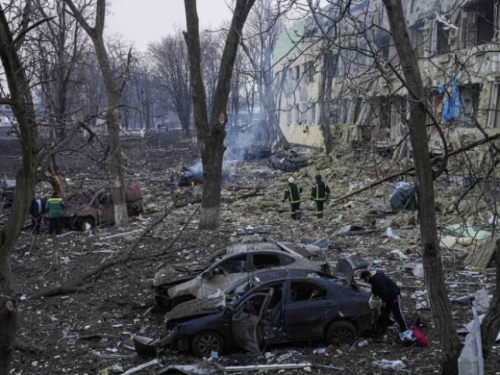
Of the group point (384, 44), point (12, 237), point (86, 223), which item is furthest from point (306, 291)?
point (86, 223)

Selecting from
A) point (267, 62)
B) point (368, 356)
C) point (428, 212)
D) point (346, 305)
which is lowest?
point (368, 356)

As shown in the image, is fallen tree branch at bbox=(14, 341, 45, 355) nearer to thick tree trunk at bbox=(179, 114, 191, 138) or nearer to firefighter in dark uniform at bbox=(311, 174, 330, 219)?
firefighter in dark uniform at bbox=(311, 174, 330, 219)

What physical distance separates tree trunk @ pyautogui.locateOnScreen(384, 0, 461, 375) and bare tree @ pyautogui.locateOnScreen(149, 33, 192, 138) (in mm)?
62905

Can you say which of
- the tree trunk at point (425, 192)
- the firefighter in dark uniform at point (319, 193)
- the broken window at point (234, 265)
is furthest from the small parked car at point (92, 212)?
the tree trunk at point (425, 192)

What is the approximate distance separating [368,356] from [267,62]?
43398 millimetres

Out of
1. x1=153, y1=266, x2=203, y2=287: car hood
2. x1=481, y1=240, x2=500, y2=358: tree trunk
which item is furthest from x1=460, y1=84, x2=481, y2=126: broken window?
x1=153, y1=266, x2=203, y2=287: car hood

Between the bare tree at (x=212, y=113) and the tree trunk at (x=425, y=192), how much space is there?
9.57 metres

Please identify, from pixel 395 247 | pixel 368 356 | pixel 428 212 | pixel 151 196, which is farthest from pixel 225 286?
pixel 151 196

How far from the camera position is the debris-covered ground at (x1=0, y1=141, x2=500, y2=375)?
7.86m

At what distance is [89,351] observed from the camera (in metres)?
8.30

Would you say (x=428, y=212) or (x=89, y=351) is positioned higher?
(x=428, y=212)

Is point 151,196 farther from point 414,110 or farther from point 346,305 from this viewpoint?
point 414,110

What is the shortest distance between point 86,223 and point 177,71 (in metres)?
52.7

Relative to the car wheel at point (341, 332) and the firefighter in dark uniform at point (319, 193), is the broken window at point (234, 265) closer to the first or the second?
the car wheel at point (341, 332)
